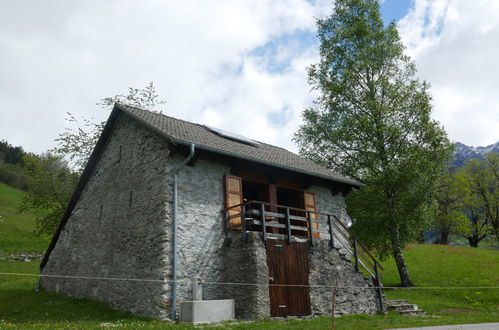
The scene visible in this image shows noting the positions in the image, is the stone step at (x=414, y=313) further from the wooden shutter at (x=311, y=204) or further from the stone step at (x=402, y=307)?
the wooden shutter at (x=311, y=204)

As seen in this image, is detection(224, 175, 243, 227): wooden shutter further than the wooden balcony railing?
Yes

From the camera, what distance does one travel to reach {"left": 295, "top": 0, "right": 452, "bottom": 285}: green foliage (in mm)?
18891

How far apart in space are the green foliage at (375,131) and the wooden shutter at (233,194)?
9.49 m

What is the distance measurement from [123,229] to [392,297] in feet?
37.3

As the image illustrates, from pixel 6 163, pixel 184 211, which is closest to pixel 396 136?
pixel 184 211

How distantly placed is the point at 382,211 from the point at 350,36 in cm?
968

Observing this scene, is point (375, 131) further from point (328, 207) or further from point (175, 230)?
point (175, 230)

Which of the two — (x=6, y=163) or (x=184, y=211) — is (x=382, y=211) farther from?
(x=6, y=163)

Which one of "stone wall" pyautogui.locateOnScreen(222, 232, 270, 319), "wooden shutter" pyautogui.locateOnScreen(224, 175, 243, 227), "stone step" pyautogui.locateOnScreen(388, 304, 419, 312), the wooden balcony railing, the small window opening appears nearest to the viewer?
"stone wall" pyautogui.locateOnScreen(222, 232, 270, 319)

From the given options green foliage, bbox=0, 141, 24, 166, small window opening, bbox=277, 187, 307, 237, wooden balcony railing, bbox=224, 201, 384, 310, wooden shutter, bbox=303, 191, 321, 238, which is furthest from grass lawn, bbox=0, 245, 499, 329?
green foliage, bbox=0, 141, 24, 166

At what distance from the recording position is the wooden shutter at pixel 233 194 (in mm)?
12016

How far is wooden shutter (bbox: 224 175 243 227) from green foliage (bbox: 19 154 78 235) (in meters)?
16.9

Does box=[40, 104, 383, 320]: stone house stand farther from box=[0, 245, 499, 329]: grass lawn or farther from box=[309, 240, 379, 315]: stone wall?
box=[0, 245, 499, 329]: grass lawn

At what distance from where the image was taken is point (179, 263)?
34.5 ft
